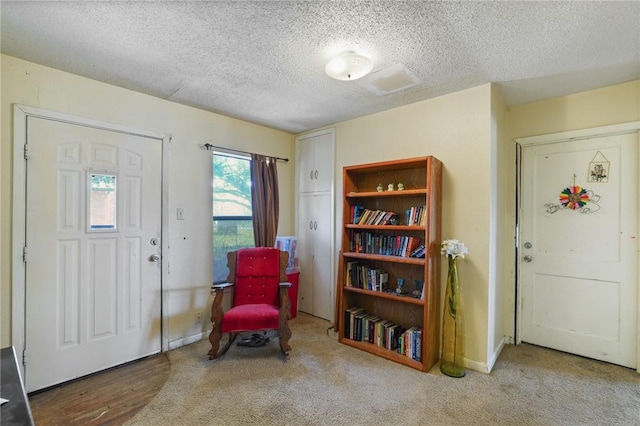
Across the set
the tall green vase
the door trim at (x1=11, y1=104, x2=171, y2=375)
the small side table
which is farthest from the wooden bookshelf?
the door trim at (x1=11, y1=104, x2=171, y2=375)

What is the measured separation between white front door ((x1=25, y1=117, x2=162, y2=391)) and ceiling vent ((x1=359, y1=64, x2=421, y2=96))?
203cm

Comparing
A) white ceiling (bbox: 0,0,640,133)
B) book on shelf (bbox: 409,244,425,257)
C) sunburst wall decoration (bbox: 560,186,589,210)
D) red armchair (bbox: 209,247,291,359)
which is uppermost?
white ceiling (bbox: 0,0,640,133)

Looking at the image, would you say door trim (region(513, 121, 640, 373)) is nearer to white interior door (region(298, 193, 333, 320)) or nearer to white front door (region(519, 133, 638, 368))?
white front door (region(519, 133, 638, 368))

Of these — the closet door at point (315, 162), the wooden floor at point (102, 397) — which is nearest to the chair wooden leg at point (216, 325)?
the wooden floor at point (102, 397)

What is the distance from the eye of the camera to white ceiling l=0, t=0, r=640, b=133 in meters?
1.62

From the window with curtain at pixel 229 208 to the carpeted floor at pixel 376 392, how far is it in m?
1.05

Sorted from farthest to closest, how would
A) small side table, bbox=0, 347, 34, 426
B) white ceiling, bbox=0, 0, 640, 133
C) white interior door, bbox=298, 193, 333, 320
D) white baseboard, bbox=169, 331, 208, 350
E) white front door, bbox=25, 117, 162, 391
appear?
white interior door, bbox=298, 193, 333, 320 → white baseboard, bbox=169, 331, 208, 350 → white front door, bbox=25, 117, 162, 391 → white ceiling, bbox=0, 0, 640, 133 → small side table, bbox=0, 347, 34, 426

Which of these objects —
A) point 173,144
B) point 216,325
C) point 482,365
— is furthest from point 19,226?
point 482,365

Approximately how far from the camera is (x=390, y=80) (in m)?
2.47

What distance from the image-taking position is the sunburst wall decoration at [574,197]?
275 cm

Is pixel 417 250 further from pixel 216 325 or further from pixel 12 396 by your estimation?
pixel 12 396

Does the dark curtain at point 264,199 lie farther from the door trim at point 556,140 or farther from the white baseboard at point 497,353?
the door trim at point 556,140

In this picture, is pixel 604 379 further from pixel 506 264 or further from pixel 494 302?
pixel 506 264

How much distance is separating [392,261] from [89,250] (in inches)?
103
